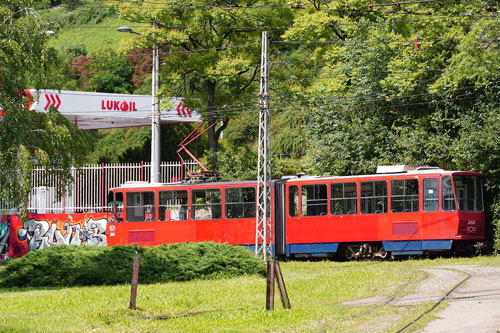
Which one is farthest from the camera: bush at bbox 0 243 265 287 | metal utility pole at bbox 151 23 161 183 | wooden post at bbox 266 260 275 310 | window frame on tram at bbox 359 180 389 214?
metal utility pole at bbox 151 23 161 183

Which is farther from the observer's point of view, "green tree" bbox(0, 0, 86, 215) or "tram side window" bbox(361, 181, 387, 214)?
"tram side window" bbox(361, 181, 387, 214)

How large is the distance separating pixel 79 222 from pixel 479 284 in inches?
927

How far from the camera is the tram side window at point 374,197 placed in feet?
94.1

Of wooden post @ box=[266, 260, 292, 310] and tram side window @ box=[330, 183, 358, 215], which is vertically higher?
tram side window @ box=[330, 183, 358, 215]

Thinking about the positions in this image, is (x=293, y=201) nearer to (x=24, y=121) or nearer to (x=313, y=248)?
(x=313, y=248)

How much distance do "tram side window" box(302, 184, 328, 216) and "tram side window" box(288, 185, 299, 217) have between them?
240 mm

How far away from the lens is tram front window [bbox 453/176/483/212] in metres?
27.8

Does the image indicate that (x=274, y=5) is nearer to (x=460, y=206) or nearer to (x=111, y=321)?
(x=460, y=206)

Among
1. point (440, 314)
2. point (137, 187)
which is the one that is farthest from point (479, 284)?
point (137, 187)

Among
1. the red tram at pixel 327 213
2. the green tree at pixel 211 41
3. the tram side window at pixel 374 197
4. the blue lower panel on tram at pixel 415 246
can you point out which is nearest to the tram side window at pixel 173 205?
the red tram at pixel 327 213

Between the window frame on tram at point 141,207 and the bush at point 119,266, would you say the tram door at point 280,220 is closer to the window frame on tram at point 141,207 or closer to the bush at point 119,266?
the window frame on tram at point 141,207

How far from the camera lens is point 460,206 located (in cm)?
2773

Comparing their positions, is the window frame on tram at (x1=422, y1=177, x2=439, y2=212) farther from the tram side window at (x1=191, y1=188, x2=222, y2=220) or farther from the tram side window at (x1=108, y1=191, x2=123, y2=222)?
the tram side window at (x1=108, y1=191, x2=123, y2=222)

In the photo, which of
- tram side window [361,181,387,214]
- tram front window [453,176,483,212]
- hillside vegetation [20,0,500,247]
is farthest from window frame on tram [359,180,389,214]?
hillside vegetation [20,0,500,247]
